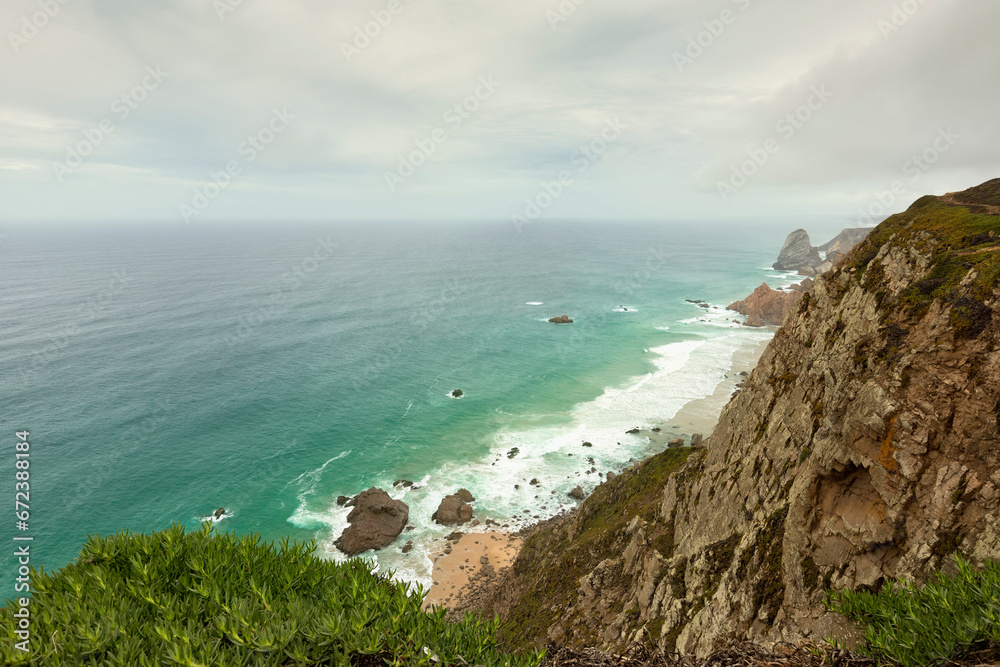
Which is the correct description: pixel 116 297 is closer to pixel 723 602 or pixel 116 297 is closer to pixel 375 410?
pixel 375 410

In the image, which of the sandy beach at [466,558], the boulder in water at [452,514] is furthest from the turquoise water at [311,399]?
the sandy beach at [466,558]

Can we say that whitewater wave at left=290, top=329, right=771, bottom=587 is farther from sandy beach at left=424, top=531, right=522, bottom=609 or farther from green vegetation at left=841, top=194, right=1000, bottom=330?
green vegetation at left=841, top=194, right=1000, bottom=330

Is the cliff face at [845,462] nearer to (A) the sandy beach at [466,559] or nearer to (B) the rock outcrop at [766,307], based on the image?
(A) the sandy beach at [466,559]

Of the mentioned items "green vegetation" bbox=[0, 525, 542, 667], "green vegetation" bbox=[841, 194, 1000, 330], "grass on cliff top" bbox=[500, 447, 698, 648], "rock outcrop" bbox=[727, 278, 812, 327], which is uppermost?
"green vegetation" bbox=[841, 194, 1000, 330]

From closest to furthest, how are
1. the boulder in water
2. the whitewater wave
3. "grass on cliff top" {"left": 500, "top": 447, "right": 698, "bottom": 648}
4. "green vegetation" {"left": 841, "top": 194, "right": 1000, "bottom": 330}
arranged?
"green vegetation" {"left": 841, "top": 194, "right": 1000, "bottom": 330} → "grass on cliff top" {"left": 500, "top": 447, "right": 698, "bottom": 648} → the whitewater wave → the boulder in water

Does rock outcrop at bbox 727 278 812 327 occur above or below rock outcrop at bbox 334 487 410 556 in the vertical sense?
above

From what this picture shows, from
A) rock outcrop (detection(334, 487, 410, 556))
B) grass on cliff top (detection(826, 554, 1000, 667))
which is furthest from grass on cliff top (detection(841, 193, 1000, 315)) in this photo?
rock outcrop (detection(334, 487, 410, 556))

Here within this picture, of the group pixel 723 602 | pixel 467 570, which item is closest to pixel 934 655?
pixel 723 602
